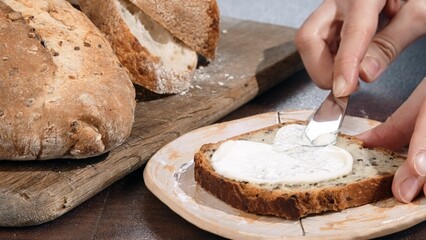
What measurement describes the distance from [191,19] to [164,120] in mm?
395

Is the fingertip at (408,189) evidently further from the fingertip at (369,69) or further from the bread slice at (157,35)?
the bread slice at (157,35)

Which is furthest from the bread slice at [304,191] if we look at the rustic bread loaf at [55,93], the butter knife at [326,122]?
the rustic bread loaf at [55,93]

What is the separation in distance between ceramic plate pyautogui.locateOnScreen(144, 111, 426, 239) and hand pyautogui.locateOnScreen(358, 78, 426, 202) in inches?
1.3

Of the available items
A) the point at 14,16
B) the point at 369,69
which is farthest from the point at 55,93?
the point at 369,69

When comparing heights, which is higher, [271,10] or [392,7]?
[392,7]

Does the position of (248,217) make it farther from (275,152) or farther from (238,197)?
(275,152)

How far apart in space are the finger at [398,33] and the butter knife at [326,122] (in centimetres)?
29

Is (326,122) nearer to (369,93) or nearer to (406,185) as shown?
(406,185)

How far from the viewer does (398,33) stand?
204 cm

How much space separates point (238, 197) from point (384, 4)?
2.73 ft

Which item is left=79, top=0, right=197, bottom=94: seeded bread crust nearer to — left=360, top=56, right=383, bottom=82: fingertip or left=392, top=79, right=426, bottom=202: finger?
left=360, top=56, right=383, bottom=82: fingertip

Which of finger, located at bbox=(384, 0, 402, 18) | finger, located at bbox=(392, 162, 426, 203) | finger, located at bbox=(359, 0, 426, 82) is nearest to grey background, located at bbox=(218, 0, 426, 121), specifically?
finger, located at bbox=(359, 0, 426, 82)

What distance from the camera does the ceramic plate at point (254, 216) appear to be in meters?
1.30

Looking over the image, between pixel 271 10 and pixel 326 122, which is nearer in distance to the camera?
pixel 326 122
